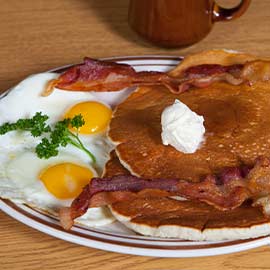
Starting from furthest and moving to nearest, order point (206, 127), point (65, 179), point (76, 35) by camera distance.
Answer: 1. point (76, 35)
2. point (206, 127)
3. point (65, 179)

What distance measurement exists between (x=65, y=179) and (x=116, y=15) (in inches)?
34.4

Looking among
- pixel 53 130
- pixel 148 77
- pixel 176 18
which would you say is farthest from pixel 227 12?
pixel 53 130

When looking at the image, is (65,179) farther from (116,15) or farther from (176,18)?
(116,15)

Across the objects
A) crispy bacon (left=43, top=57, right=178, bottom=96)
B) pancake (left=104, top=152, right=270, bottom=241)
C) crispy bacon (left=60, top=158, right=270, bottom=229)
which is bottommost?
pancake (left=104, top=152, right=270, bottom=241)

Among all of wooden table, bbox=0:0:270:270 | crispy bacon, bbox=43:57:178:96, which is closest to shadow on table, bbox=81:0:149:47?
wooden table, bbox=0:0:270:270

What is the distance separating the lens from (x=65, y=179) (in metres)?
1.51

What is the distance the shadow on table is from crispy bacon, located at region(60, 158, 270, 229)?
2.53ft

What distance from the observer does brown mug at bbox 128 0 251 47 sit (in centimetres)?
190

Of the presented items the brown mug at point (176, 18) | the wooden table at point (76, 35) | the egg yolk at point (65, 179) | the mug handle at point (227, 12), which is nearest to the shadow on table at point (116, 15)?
the wooden table at point (76, 35)

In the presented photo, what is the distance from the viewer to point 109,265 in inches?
56.9

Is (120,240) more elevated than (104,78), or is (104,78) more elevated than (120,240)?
(104,78)

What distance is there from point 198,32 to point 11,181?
0.76 metres

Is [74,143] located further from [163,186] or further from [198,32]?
[198,32]

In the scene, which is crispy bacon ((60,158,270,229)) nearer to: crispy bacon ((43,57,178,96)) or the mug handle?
crispy bacon ((43,57,178,96))
